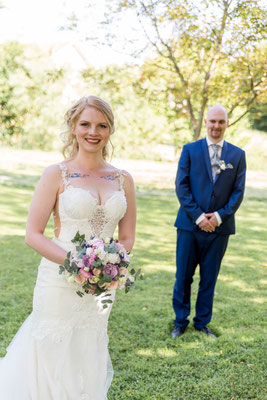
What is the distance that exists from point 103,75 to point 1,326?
27.7ft

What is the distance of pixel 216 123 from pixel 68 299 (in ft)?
8.54

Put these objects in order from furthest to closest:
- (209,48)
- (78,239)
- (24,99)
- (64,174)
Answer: (24,99), (209,48), (64,174), (78,239)

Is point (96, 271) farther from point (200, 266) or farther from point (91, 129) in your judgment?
point (200, 266)

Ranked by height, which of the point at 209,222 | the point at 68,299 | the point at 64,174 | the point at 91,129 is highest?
the point at 91,129

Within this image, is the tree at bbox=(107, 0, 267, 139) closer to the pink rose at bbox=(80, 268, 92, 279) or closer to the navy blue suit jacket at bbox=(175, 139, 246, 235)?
the navy blue suit jacket at bbox=(175, 139, 246, 235)

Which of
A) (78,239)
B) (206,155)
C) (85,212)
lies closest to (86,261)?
(78,239)

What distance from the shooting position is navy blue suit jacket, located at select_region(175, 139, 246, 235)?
15.2ft

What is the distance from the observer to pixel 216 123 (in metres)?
4.63

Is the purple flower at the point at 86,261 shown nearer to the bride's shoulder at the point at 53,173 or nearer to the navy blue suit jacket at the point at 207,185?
the bride's shoulder at the point at 53,173

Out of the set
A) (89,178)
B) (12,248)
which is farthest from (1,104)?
(89,178)

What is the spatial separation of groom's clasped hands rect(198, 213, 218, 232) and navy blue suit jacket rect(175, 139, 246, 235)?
3.6 inches

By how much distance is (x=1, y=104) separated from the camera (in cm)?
2827

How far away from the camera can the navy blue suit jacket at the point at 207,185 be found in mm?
4629

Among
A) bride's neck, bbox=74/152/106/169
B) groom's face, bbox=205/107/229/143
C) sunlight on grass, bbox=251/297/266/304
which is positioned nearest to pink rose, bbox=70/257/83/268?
bride's neck, bbox=74/152/106/169
